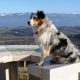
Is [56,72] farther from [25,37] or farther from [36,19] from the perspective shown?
[25,37]

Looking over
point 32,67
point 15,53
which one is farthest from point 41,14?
point 15,53

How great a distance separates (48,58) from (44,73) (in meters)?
1.35

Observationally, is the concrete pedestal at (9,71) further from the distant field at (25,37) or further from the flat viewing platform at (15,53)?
the distant field at (25,37)

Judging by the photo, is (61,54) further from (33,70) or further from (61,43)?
(33,70)

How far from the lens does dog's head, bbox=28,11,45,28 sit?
6652 millimetres

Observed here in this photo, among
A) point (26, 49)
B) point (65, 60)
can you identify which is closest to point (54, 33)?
point (65, 60)

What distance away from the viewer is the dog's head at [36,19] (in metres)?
6.65

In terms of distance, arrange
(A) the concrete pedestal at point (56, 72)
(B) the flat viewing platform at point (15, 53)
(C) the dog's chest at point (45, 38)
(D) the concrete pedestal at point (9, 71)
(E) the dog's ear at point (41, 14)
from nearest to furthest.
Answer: (A) the concrete pedestal at point (56, 72), (E) the dog's ear at point (41, 14), (C) the dog's chest at point (45, 38), (B) the flat viewing platform at point (15, 53), (D) the concrete pedestal at point (9, 71)

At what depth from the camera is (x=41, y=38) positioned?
269 inches

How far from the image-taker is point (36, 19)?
668cm

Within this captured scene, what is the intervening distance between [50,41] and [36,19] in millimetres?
594

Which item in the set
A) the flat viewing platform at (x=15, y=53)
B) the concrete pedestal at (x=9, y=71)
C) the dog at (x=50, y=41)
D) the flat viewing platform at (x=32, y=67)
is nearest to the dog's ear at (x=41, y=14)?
the dog at (x=50, y=41)

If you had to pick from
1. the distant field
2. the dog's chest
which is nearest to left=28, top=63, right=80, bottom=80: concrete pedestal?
the dog's chest

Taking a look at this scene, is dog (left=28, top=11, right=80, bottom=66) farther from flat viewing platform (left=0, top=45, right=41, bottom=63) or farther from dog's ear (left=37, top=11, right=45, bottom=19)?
flat viewing platform (left=0, top=45, right=41, bottom=63)
